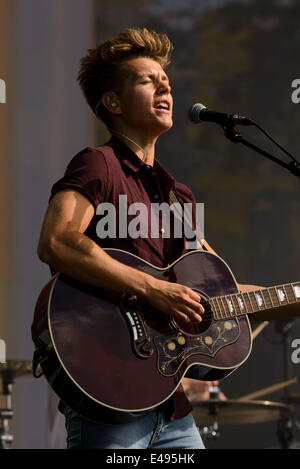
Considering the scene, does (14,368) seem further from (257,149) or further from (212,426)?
(257,149)

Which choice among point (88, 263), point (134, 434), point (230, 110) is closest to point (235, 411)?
point (134, 434)

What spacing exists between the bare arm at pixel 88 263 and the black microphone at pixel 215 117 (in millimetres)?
611

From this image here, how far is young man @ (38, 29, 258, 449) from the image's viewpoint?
2188mm

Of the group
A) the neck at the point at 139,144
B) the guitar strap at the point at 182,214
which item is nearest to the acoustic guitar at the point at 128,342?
the guitar strap at the point at 182,214

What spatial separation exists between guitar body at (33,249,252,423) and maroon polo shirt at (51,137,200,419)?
0.06 metres

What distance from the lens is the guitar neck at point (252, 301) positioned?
242cm

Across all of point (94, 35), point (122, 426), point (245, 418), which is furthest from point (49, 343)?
point (94, 35)

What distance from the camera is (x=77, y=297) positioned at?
2.18 m

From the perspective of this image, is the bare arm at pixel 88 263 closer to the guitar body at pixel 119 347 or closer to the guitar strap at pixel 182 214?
the guitar body at pixel 119 347

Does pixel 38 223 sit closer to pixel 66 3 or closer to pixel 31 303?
pixel 31 303

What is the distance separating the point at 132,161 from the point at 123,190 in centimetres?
16

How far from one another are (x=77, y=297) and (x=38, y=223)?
4022 millimetres

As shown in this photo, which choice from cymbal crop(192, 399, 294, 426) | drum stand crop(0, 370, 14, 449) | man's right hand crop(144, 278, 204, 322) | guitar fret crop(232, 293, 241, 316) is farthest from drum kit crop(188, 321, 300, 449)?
man's right hand crop(144, 278, 204, 322)

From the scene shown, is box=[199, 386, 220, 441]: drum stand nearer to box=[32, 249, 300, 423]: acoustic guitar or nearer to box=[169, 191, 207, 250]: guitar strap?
box=[169, 191, 207, 250]: guitar strap
